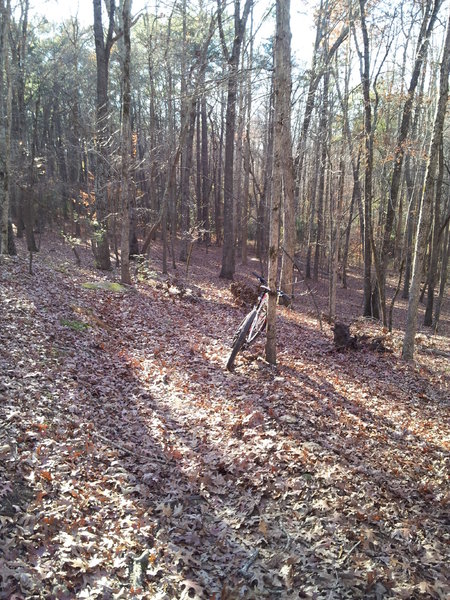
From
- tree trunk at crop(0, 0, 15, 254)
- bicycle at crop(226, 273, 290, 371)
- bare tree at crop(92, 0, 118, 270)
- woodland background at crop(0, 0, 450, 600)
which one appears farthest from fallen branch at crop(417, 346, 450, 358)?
tree trunk at crop(0, 0, 15, 254)

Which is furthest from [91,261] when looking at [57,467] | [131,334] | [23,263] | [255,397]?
[57,467]

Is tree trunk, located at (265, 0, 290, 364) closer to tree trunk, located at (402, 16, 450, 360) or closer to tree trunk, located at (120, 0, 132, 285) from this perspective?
tree trunk, located at (402, 16, 450, 360)

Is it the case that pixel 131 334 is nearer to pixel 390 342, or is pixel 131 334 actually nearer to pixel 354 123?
pixel 390 342

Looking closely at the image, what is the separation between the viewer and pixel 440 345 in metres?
13.1

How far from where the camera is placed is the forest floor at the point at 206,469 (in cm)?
343

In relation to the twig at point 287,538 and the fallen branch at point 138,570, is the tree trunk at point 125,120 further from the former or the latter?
the fallen branch at point 138,570

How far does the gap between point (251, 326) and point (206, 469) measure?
3453mm

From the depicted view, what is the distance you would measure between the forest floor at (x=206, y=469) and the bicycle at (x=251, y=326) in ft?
1.27

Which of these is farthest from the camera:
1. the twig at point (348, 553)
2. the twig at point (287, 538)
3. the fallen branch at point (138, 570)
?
the twig at point (287, 538)

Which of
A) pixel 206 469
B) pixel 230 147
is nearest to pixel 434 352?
pixel 206 469

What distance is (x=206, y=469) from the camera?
4.95 m

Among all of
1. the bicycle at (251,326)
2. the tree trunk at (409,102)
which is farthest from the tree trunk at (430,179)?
the bicycle at (251,326)

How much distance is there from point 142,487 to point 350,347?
716cm

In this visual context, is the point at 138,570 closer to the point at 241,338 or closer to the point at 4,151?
the point at 241,338
